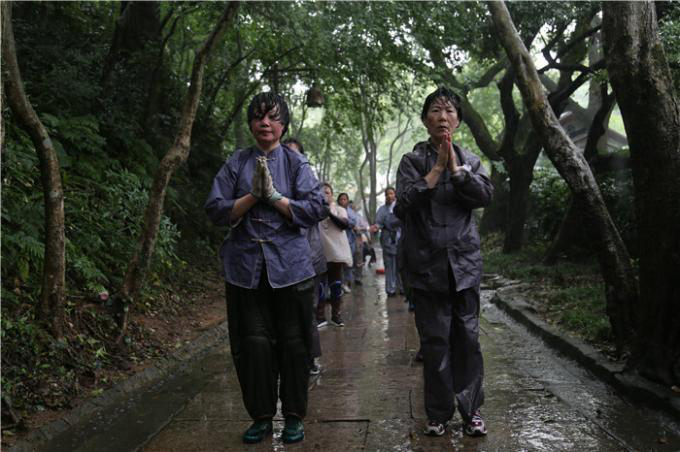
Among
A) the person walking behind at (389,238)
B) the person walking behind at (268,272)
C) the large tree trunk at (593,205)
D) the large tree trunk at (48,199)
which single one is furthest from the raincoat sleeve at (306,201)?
the person walking behind at (389,238)

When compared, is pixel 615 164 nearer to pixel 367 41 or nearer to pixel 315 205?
pixel 367 41

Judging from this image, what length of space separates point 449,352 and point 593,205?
2.61m

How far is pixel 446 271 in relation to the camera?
12.9 feet

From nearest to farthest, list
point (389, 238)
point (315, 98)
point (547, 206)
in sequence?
point (315, 98) → point (389, 238) → point (547, 206)

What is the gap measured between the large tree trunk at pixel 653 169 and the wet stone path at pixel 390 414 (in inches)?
20.5

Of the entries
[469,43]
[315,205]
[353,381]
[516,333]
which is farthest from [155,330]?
[469,43]

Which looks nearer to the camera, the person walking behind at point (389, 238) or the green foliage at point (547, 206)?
the person walking behind at point (389, 238)

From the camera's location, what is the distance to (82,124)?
8.56 m

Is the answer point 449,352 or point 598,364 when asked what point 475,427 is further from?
point 598,364

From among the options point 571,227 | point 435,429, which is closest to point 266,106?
point 435,429

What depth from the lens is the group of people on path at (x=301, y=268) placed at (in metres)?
3.90

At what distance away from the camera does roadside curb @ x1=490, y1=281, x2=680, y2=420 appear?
14.7 ft

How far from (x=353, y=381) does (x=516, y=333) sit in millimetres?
3290

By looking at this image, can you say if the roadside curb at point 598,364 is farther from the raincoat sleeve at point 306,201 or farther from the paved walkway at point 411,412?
the raincoat sleeve at point 306,201
